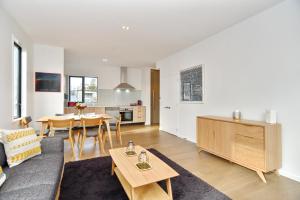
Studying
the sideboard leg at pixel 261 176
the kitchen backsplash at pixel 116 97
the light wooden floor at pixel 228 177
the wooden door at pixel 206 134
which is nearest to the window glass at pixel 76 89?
the kitchen backsplash at pixel 116 97

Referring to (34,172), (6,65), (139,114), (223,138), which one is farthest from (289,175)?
(139,114)

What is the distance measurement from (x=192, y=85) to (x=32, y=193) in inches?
144

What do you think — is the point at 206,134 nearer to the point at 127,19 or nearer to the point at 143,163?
the point at 143,163

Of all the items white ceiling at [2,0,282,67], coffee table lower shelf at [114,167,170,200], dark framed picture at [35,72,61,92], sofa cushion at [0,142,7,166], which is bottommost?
Answer: coffee table lower shelf at [114,167,170,200]

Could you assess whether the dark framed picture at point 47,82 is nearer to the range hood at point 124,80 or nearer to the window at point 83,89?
the window at point 83,89

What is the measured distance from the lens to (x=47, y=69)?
4098 millimetres

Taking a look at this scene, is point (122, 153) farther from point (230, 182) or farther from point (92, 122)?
point (230, 182)

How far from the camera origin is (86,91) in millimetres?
6547

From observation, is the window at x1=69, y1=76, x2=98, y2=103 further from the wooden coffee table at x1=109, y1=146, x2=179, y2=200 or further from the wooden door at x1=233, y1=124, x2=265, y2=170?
the wooden door at x1=233, y1=124, x2=265, y2=170

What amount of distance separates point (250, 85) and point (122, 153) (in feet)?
7.84

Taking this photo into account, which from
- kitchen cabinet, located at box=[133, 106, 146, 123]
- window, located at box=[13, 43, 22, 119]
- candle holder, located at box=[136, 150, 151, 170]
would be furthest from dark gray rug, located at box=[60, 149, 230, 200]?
kitchen cabinet, located at box=[133, 106, 146, 123]

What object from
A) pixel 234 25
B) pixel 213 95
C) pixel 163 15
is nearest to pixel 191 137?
pixel 213 95

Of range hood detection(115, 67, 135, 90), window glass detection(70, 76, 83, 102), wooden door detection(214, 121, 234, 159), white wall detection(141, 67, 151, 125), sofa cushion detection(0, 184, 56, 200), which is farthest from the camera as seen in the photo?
white wall detection(141, 67, 151, 125)

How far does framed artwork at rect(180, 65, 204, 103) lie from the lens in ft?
12.5
